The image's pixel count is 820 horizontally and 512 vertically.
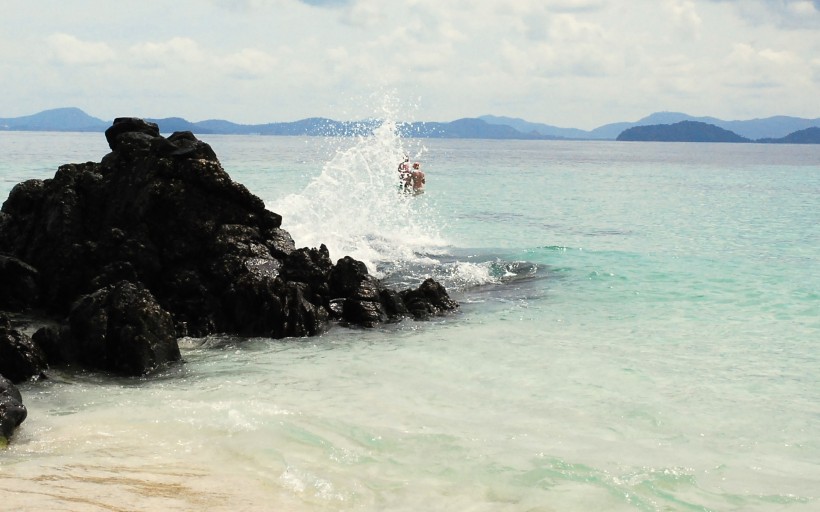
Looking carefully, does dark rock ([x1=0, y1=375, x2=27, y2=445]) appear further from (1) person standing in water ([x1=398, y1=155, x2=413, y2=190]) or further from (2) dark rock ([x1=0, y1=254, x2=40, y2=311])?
(1) person standing in water ([x1=398, y1=155, x2=413, y2=190])

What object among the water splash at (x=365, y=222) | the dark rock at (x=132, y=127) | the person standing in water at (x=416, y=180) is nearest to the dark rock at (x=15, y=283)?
the dark rock at (x=132, y=127)

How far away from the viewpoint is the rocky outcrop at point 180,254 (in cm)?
1205

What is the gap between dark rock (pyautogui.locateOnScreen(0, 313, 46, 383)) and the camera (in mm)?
9156

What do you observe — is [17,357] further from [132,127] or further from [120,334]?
[132,127]

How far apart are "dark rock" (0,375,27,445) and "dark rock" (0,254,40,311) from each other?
5.26 metres

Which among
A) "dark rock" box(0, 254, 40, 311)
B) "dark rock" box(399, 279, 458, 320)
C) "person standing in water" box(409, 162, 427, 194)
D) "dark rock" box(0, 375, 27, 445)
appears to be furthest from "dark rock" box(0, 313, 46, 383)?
"person standing in water" box(409, 162, 427, 194)

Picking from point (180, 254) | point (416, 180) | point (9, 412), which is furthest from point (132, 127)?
point (416, 180)

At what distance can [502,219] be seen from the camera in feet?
101

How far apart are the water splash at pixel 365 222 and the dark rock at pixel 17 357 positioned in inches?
351

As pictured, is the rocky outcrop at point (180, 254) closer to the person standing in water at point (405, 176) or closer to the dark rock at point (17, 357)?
the dark rock at point (17, 357)

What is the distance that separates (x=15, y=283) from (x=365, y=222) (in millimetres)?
13244

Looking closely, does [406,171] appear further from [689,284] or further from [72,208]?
[72,208]

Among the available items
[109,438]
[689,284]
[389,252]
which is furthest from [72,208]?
[689,284]

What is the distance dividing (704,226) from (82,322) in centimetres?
2470
